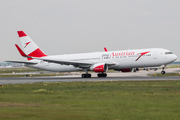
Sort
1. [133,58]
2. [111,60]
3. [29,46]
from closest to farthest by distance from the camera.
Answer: [133,58] → [111,60] → [29,46]

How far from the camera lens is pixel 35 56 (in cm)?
5019

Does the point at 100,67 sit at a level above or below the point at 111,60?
below

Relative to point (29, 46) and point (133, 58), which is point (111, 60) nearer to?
point (133, 58)

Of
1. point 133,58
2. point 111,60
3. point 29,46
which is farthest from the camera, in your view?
point 29,46

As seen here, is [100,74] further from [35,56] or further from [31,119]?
[31,119]

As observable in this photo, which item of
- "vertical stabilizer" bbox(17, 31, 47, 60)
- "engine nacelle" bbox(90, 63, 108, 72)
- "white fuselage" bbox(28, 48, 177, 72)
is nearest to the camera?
"white fuselage" bbox(28, 48, 177, 72)

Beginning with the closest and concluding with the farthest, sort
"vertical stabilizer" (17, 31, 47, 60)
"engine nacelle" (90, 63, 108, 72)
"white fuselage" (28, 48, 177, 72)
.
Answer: "white fuselage" (28, 48, 177, 72), "engine nacelle" (90, 63, 108, 72), "vertical stabilizer" (17, 31, 47, 60)

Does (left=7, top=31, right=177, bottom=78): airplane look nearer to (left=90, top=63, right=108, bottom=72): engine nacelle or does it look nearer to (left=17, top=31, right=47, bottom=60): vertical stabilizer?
(left=90, top=63, right=108, bottom=72): engine nacelle

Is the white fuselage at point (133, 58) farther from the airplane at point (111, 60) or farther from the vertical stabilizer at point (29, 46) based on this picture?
the vertical stabilizer at point (29, 46)

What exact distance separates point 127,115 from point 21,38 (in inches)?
1677

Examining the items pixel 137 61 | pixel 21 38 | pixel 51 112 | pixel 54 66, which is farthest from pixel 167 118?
pixel 21 38

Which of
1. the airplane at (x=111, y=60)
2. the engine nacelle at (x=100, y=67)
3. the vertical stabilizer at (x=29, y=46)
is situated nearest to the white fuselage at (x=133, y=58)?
the airplane at (x=111, y=60)

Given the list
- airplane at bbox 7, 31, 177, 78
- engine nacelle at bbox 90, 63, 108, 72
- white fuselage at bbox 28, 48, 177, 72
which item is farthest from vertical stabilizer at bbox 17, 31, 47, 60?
engine nacelle at bbox 90, 63, 108, 72

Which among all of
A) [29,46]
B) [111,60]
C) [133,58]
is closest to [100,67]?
[111,60]
